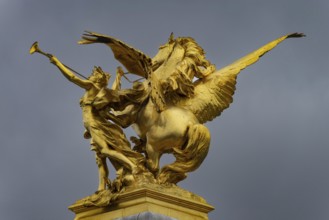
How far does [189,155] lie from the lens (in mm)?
13977

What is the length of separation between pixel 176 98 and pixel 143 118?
624mm

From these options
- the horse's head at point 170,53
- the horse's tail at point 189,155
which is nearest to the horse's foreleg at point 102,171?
the horse's tail at point 189,155

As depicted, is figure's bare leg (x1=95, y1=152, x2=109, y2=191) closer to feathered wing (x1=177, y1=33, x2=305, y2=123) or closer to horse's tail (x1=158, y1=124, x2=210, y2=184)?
horse's tail (x1=158, y1=124, x2=210, y2=184)

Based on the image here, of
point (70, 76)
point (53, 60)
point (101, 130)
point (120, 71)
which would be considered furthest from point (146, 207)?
point (53, 60)

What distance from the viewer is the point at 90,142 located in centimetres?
1416

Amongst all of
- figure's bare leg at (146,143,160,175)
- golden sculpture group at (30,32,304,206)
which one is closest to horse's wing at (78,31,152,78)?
golden sculpture group at (30,32,304,206)

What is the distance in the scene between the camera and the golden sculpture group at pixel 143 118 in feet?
45.3

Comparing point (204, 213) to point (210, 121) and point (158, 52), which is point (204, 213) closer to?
point (210, 121)

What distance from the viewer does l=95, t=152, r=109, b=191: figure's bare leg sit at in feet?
45.9

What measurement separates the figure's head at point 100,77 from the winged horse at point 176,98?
16.9 inches

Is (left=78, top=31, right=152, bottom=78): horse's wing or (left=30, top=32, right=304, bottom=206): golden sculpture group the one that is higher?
(left=78, top=31, right=152, bottom=78): horse's wing

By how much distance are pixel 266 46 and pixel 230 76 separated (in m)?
0.84

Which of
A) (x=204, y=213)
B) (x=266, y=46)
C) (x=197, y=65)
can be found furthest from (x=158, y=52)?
(x=204, y=213)

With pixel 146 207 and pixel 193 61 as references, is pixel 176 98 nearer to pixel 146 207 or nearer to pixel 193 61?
pixel 193 61
